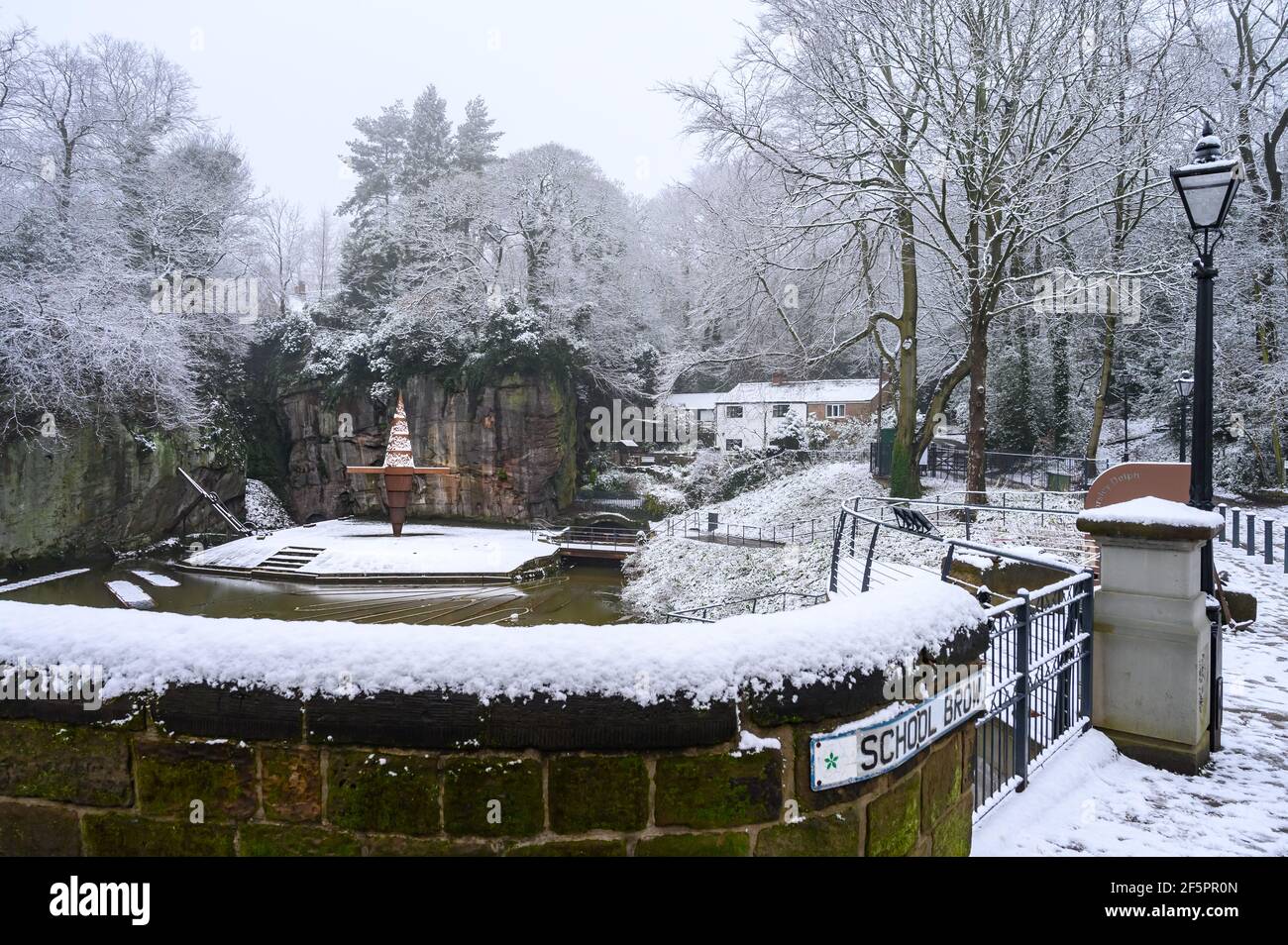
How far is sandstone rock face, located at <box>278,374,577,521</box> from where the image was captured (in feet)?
94.9

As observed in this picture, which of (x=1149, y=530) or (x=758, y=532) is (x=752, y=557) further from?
(x=1149, y=530)

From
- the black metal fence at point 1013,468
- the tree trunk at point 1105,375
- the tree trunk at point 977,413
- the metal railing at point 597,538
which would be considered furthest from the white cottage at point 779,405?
the tree trunk at point 977,413

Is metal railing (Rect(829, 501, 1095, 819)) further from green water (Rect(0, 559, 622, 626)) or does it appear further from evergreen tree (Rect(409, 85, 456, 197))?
evergreen tree (Rect(409, 85, 456, 197))

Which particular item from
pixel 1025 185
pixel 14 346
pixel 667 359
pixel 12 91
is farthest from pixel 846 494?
pixel 12 91

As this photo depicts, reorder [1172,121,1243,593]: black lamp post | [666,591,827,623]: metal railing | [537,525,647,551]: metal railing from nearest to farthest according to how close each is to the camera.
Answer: [1172,121,1243,593]: black lamp post < [666,591,827,623]: metal railing < [537,525,647,551]: metal railing

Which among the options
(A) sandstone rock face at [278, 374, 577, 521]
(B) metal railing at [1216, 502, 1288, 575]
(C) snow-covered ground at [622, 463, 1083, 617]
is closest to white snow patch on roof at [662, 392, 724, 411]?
(A) sandstone rock face at [278, 374, 577, 521]

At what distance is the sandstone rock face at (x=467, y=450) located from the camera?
28922 millimetres

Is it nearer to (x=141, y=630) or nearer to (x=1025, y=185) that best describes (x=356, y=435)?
(x=1025, y=185)

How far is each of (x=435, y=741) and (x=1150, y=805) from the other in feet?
13.8

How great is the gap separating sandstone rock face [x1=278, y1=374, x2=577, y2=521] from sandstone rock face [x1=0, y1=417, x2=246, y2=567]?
5067 mm

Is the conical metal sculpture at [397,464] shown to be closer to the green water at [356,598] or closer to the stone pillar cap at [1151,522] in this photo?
the green water at [356,598]

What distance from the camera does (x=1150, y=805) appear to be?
4.09 m

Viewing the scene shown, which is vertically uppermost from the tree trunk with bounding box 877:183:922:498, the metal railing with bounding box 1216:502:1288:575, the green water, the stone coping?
the tree trunk with bounding box 877:183:922:498

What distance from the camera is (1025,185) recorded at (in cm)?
1402
